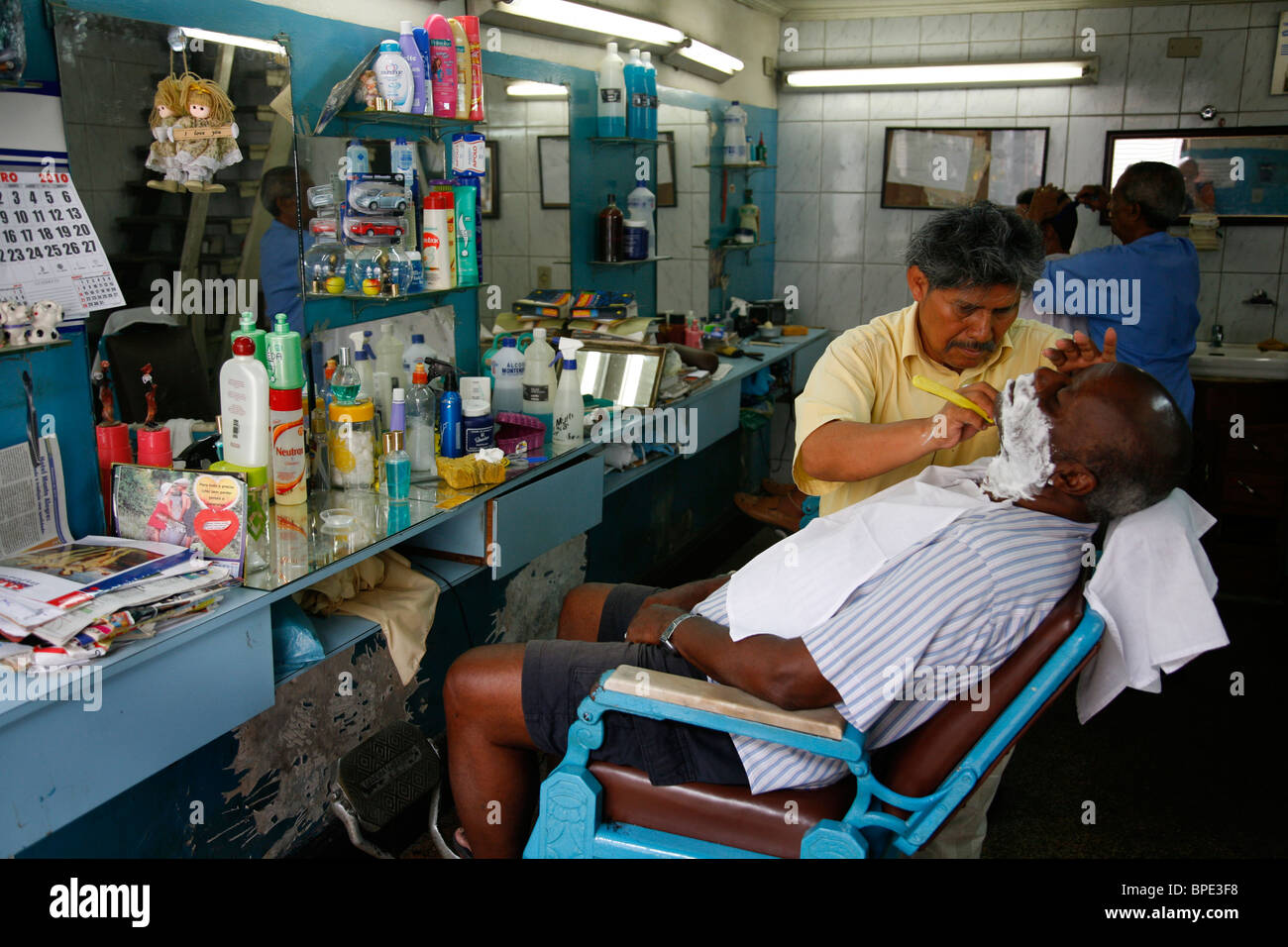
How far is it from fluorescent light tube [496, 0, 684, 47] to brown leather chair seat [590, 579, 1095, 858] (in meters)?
2.22

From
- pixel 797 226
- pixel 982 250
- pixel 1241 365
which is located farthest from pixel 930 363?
pixel 797 226

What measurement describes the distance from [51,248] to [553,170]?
1.90 meters

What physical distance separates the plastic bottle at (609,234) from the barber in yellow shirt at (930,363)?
1.73m

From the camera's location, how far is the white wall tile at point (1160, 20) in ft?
16.0

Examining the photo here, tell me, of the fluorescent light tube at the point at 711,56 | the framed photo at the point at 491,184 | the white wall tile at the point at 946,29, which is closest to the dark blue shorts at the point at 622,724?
the framed photo at the point at 491,184

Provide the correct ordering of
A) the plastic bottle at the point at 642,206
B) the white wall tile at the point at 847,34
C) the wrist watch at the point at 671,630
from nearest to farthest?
1. the wrist watch at the point at 671,630
2. the plastic bottle at the point at 642,206
3. the white wall tile at the point at 847,34

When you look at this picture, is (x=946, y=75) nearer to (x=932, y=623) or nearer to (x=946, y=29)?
(x=946, y=29)

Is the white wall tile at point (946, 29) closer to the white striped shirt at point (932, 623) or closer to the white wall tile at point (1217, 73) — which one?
the white wall tile at point (1217, 73)

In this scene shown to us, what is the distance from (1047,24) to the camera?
510cm

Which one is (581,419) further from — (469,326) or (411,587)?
(411,587)

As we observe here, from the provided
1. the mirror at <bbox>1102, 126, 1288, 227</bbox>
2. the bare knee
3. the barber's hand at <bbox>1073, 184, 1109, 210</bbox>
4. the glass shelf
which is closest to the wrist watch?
the bare knee

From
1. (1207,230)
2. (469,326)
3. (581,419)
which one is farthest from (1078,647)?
(1207,230)

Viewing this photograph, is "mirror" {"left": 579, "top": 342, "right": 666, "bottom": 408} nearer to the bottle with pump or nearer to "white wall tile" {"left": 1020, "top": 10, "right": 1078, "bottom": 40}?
the bottle with pump

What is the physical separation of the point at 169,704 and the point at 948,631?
125 cm
